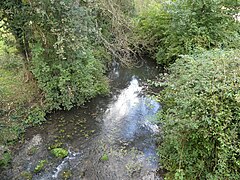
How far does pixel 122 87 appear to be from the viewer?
32.4 feet

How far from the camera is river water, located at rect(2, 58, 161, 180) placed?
5535mm

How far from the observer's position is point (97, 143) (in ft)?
21.4

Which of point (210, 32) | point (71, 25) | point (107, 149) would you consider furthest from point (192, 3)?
point (107, 149)

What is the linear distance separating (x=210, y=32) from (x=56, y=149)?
7093mm

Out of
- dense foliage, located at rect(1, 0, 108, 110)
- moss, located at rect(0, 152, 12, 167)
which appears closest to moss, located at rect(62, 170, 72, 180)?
moss, located at rect(0, 152, 12, 167)

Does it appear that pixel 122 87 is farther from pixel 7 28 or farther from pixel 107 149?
pixel 7 28

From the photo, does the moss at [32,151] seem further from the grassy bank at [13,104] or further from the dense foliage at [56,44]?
the dense foliage at [56,44]

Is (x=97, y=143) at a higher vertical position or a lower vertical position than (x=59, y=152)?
lower

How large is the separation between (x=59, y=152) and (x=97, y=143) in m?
1.02

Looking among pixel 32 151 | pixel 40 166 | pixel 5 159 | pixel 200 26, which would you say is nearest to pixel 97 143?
pixel 40 166

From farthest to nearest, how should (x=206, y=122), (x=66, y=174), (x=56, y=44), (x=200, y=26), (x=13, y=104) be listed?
(x=200, y=26), (x=13, y=104), (x=56, y=44), (x=66, y=174), (x=206, y=122)

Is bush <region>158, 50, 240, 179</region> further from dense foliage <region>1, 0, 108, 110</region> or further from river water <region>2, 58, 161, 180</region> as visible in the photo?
dense foliage <region>1, 0, 108, 110</region>

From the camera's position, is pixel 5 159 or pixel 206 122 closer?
pixel 206 122

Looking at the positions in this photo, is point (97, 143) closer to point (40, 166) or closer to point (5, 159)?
point (40, 166)
